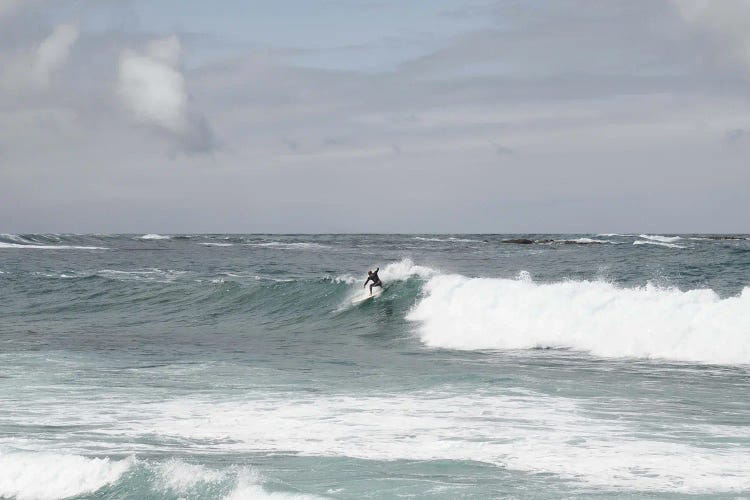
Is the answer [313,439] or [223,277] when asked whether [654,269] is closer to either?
[223,277]

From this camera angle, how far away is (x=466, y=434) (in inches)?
387

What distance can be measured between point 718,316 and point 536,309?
4493 mm

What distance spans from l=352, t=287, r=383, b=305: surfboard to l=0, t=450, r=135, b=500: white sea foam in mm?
18499

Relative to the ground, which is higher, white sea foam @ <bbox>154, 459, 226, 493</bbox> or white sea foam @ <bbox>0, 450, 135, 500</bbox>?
white sea foam @ <bbox>154, 459, 226, 493</bbox>

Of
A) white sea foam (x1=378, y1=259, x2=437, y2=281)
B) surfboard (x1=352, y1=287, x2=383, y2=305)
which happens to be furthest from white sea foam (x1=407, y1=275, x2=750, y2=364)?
white sea foam (x1=378, y1=259, x2=437, y2=281)

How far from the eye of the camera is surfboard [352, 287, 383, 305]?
27.0 m

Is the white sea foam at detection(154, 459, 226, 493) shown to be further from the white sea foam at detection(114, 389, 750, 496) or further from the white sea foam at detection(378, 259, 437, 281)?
the white sea foam at detection(378, 259, 437, 281)

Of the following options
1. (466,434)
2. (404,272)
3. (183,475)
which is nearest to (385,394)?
(466,434)

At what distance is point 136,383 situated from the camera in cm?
1367

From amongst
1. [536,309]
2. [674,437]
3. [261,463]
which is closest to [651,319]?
[536,309]

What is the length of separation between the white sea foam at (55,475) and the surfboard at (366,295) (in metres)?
18.5

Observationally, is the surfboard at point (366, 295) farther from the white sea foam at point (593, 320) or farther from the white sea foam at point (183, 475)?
the white sea foam at point (183, 475)

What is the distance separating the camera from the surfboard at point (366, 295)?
88.4 ft

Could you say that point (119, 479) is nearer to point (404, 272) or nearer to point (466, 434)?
point (466, 434)
